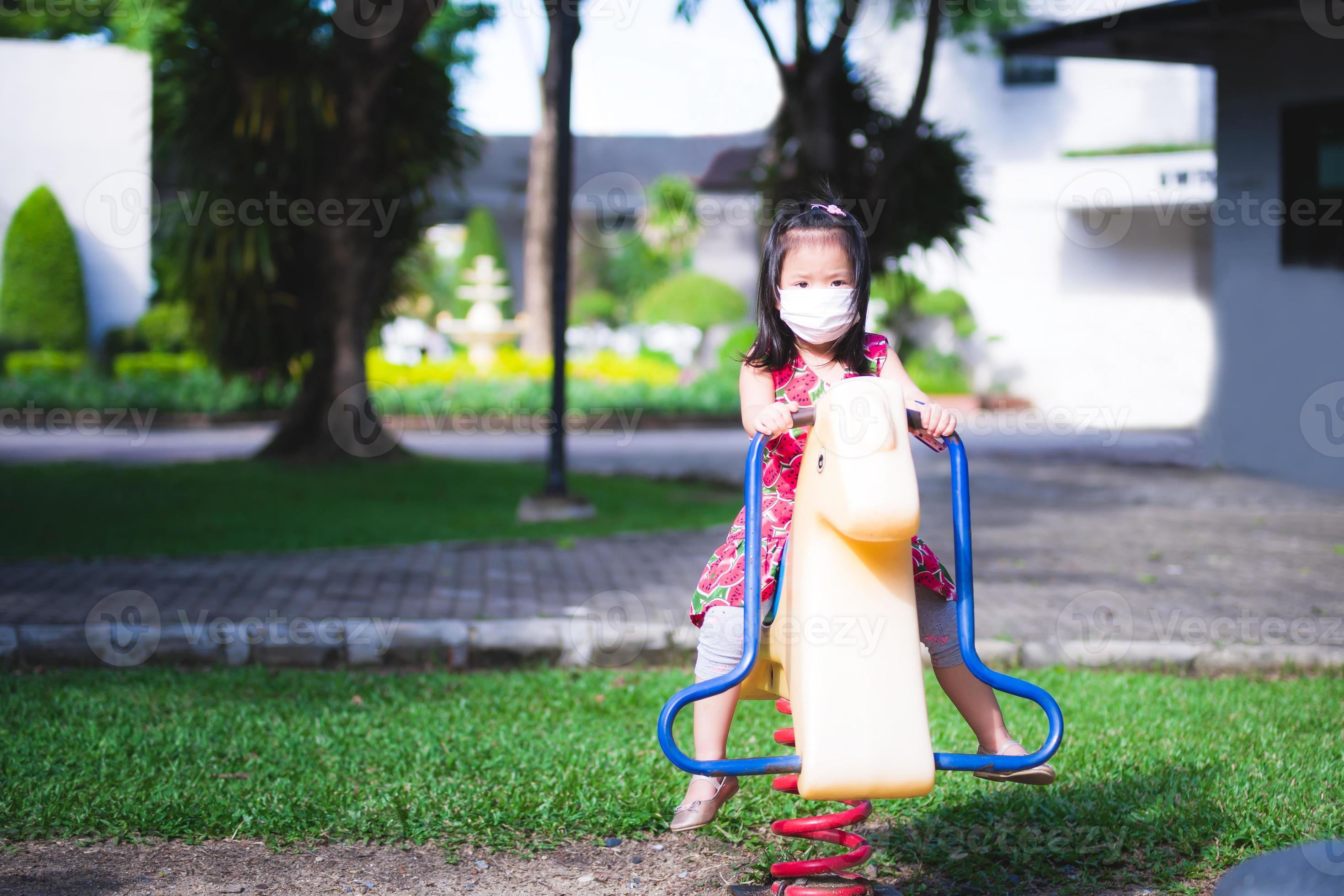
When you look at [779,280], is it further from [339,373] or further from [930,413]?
[339,373]

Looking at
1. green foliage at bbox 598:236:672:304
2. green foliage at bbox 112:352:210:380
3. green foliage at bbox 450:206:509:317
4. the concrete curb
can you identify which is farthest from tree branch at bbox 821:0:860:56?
green foliage at bbox 450:206:509:317

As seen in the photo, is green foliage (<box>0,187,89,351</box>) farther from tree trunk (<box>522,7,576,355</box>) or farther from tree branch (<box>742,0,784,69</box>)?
tree branch (<box>742,0,784,69</box>)

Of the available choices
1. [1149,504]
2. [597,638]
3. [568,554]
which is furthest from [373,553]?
[1149,504]

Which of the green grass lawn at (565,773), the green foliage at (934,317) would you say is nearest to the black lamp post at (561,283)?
the green grass lawn at (565,773)

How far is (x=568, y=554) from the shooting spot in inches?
316

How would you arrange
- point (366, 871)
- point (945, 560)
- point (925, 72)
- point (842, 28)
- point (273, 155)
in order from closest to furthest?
1. point (366, 871)
2. point (945, 560)
3. point (842, 28)
4. point (925, 72)
5. point (273, 155)

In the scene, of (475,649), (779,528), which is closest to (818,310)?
(779,528)

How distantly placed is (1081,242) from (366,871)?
19998 millimetres

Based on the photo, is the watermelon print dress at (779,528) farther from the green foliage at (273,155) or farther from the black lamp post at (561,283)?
the green foliage at (273,155)

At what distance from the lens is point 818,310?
304cm

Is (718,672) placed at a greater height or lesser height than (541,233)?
lesser

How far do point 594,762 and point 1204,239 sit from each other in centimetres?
1965

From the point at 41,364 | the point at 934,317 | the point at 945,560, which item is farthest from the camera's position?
the point at 934,317

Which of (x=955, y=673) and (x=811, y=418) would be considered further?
(x=955, y=673)
